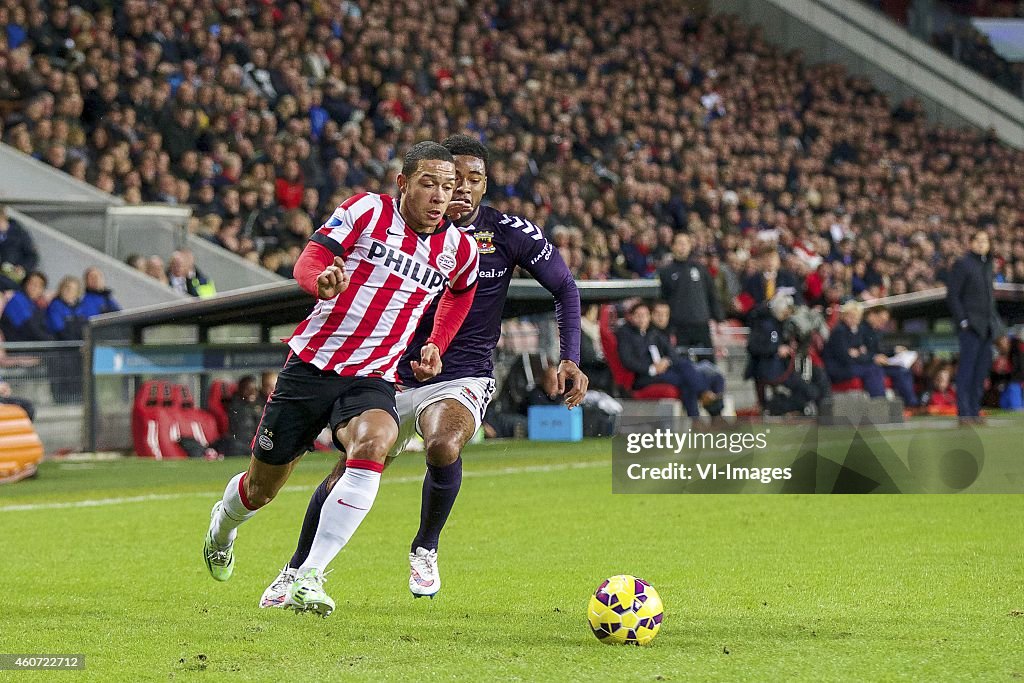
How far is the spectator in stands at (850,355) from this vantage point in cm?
1809

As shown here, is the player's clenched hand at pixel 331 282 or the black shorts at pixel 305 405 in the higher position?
the player's clenched hand at pixel 331 282

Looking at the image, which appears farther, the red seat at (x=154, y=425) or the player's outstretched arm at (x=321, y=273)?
the red seat at (x=154, y=425)

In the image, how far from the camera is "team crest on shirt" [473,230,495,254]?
7129mm

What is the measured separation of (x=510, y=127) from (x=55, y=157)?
8999mm

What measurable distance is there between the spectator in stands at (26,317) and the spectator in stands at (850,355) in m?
9.39

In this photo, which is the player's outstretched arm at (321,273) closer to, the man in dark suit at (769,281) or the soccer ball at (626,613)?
the soccer ball at (626,613)

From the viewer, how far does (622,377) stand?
1650 cm

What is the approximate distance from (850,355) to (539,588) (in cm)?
1197

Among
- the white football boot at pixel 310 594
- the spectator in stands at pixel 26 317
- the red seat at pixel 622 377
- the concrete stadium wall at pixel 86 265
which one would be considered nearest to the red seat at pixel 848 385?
the red seat at pixel 622 377

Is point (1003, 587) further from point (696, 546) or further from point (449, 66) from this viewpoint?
point (449, 66)

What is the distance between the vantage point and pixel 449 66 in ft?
81.3

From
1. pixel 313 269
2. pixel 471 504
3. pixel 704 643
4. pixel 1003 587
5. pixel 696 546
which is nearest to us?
pixel 704 643

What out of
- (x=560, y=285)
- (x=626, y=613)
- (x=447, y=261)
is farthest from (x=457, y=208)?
(x=626, y=613)

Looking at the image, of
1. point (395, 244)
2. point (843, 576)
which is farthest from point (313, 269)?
point (843, 576)
